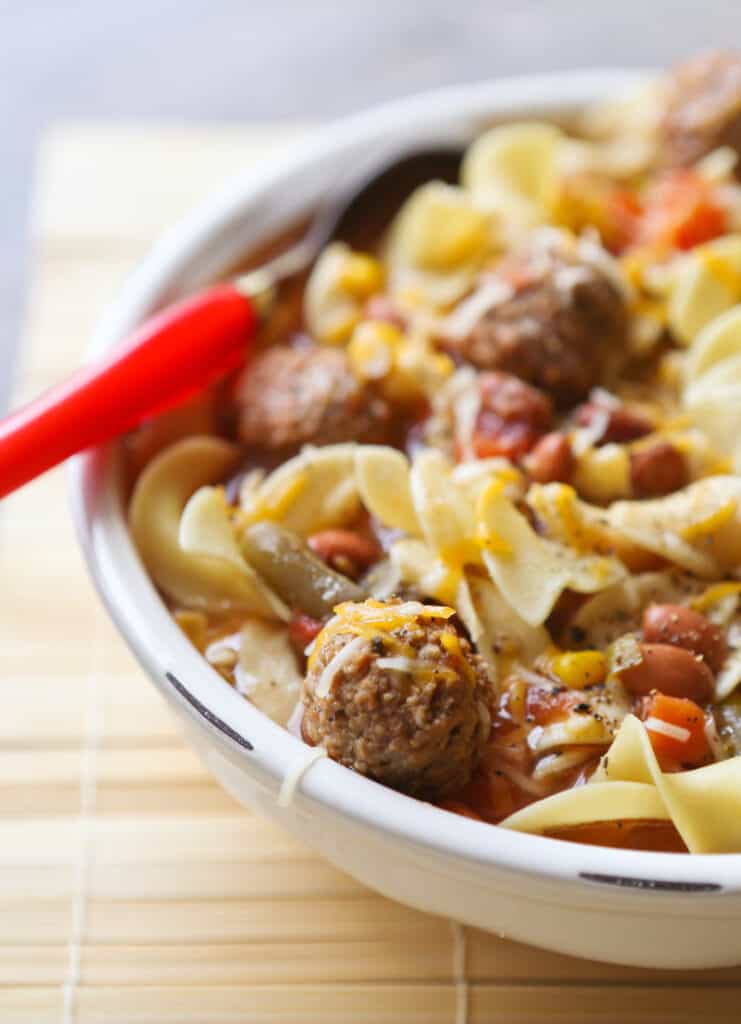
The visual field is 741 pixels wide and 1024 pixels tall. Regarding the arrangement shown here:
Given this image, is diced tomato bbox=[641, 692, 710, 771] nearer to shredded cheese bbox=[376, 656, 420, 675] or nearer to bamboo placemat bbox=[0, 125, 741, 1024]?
bamboo placemat bbox=[0, 125, 741, 1024]

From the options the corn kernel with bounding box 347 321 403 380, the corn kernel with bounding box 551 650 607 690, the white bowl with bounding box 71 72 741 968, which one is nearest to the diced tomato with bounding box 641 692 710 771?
the corn kernel with bounding box 551 650 607 690

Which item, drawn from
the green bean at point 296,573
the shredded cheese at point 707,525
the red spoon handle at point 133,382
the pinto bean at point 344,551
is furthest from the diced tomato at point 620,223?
the green bean at point 296,573

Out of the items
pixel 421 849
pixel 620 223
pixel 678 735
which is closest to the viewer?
pixel 421 849

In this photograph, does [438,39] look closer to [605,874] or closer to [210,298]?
[210,298]

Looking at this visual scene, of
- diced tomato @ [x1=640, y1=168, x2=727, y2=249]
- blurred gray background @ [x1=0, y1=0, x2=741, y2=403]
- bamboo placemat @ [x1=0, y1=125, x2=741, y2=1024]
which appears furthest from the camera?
blurred gray background @ [x1=0, y1=0, x2=741, y2=403]

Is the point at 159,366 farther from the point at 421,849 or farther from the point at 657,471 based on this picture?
the point at 421,849

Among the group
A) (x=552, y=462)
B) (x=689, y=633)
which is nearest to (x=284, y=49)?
(x=552, y=462)

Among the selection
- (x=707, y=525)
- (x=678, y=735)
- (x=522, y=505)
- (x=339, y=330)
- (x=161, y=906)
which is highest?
(x=339, y=330)
